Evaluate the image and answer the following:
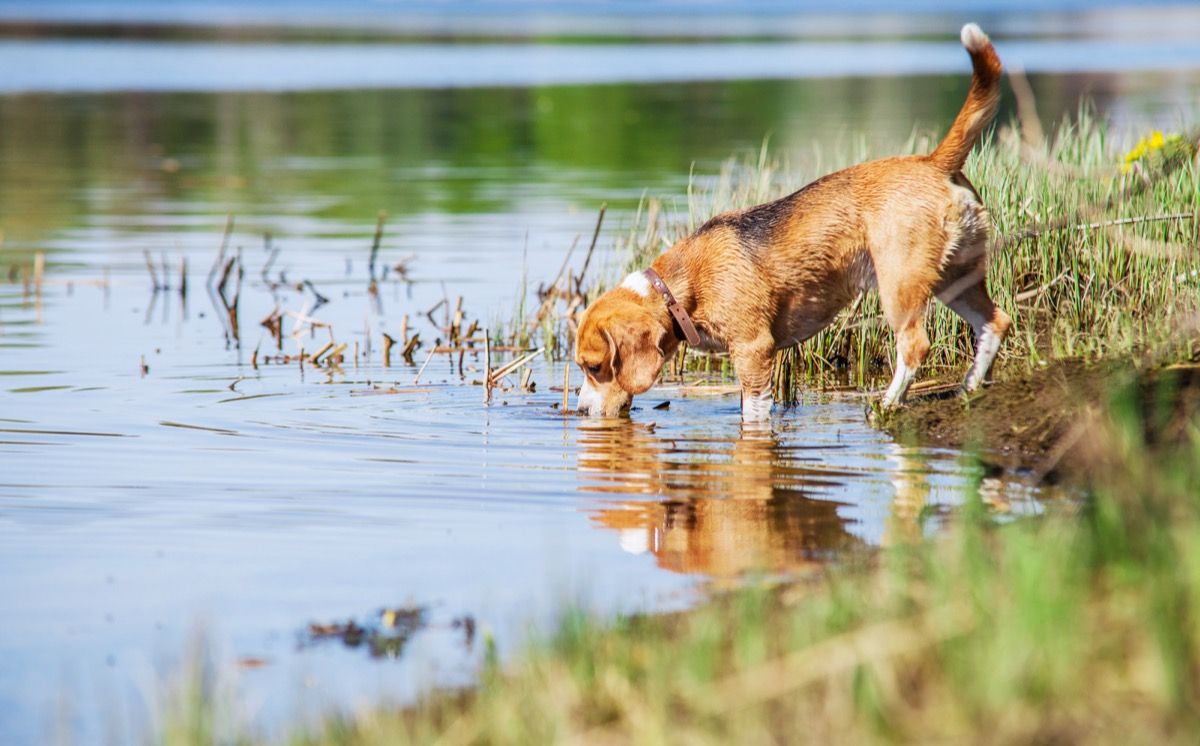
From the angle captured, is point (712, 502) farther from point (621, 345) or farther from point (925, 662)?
point (925, 662)

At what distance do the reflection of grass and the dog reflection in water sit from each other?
43.8 inches

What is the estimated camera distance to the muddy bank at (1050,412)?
6.57 meters

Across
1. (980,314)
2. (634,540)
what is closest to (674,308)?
(980,314)

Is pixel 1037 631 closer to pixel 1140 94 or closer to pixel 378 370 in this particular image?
pixel 378 370

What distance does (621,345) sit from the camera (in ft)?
27.7

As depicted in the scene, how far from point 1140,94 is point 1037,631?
101 feet

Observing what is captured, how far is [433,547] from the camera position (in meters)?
6.34

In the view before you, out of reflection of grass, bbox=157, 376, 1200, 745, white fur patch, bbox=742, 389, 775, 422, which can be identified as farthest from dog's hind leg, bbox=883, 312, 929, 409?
reflection of grass, bbox=157, 376, 1200, 745

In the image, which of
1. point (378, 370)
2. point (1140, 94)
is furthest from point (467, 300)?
point (1140, 94)

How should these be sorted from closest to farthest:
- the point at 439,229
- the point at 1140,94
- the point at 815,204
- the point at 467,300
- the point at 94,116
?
the point at 815,204 → the point at 467,300 → the point at 439,229 → the point at 1140,94 → the point at 94,116

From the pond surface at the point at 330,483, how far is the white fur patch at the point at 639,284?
2.50 feet

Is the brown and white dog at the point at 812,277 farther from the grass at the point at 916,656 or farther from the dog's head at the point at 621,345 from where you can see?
the grass at the point at 916,656

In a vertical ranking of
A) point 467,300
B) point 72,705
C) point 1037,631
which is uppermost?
point 467,300

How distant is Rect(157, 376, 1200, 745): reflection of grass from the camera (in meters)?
3.62
